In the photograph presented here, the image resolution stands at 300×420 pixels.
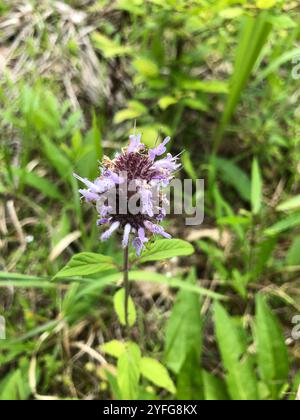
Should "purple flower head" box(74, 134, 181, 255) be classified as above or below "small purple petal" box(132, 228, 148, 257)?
above

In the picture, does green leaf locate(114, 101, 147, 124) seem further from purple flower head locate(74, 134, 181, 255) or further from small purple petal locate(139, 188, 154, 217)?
small purple petal locate(139, 188, 154, 217)

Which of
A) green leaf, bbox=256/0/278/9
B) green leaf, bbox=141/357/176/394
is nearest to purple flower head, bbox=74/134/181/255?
green leaf, bbox=141/357/176/394

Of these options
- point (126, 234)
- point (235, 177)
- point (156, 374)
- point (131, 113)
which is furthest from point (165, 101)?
point (156, 374)

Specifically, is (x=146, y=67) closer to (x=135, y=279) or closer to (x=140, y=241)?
(x=135, y=279)

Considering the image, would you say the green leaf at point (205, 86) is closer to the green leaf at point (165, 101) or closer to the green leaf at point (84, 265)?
the green leaf at point (165, 101)
